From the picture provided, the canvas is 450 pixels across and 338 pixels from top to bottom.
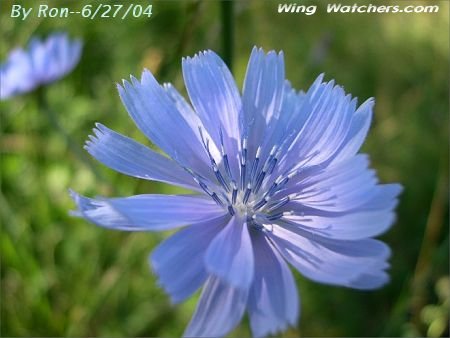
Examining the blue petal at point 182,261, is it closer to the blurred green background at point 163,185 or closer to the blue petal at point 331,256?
the blue petal at point 331,256

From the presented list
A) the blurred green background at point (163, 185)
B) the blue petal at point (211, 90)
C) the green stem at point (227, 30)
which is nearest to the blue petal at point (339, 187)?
the blue petal at point (211, 90)

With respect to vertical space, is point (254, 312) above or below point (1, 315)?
above

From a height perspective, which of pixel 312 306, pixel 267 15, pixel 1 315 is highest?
pixel 267 15

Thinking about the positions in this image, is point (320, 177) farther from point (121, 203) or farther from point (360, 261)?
point (121, 203)

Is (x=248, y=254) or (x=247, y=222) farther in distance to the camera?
(x=247, y=222)

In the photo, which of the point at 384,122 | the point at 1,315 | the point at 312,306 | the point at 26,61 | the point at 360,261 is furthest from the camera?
the point at 384,122

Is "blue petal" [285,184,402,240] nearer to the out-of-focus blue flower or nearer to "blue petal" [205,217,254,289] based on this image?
"blue petal" [205,217,254,289]

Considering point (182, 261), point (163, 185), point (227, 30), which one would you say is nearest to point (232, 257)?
point (182, 261)

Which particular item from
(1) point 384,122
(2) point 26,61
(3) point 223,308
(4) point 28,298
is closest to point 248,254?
(3) point 223,308
